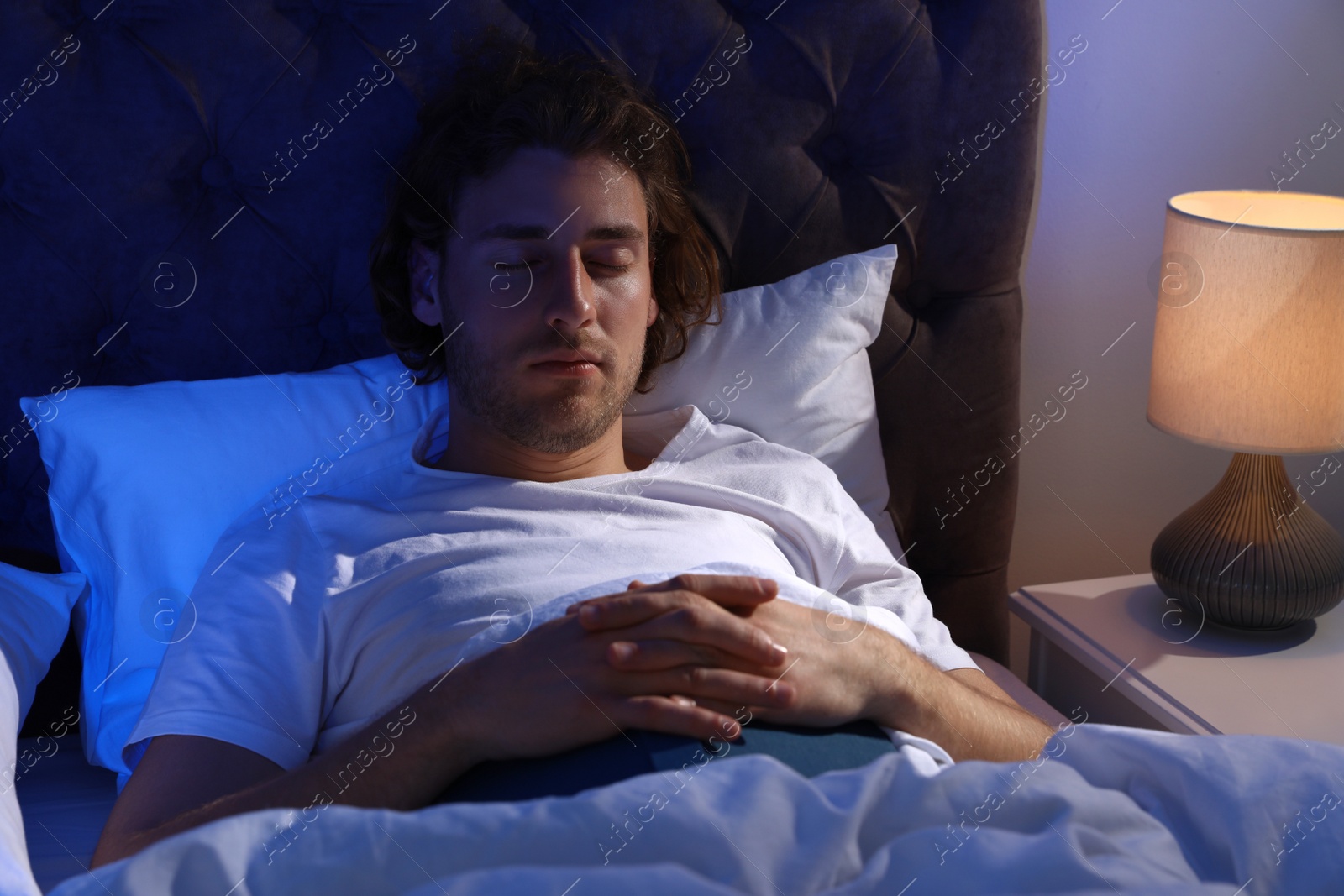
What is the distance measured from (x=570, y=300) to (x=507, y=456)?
209 millimetres

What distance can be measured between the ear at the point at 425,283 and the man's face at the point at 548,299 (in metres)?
0.05

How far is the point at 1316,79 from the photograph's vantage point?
179 centimetres

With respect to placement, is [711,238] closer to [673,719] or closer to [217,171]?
[217,171]

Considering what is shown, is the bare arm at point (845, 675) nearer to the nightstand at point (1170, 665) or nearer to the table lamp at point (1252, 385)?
the nightstand at point (1170, 665)

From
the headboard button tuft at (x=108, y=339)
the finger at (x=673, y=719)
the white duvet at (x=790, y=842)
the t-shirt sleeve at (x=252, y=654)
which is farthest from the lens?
the headboard button tuft at (x=108, y=339)

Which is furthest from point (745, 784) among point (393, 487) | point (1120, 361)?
point (1120, 361)

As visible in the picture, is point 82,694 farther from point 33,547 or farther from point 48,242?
point 48,242

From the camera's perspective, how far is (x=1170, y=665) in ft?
4.72

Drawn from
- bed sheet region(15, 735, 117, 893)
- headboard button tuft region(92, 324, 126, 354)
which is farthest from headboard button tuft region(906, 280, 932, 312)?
bed sheet region(15, 735, 117, 893)

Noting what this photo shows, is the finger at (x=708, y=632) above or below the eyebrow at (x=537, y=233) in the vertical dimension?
below

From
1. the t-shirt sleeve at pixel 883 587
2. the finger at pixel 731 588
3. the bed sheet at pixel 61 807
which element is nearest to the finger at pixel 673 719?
the finger at pixel 731 588

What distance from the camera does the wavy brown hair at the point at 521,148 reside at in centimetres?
131

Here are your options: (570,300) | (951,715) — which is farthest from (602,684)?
(570,300)

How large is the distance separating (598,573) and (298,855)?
45 cm
